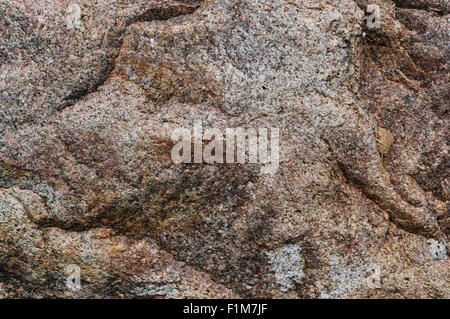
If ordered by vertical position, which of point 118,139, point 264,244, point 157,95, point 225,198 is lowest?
point 264,244

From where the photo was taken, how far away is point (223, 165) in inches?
73.4

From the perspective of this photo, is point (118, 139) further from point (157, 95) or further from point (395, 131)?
point (395, 131)

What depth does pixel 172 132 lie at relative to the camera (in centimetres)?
184

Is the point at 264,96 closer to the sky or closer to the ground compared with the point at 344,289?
closer to the sky

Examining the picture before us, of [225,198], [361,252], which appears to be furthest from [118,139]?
[361,252]

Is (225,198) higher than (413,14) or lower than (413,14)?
lower

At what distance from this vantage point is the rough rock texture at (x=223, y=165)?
1.83m

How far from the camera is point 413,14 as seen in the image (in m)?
1.95

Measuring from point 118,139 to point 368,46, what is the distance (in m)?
1.04

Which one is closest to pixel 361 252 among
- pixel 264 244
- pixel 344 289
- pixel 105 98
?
pixel 344 289

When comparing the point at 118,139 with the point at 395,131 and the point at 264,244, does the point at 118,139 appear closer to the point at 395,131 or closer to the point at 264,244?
the point at 264,244

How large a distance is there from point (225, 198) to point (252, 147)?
0.22 metres

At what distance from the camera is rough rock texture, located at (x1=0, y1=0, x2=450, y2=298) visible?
183 cm

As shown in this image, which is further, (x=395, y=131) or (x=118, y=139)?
(x=395, y=131)
